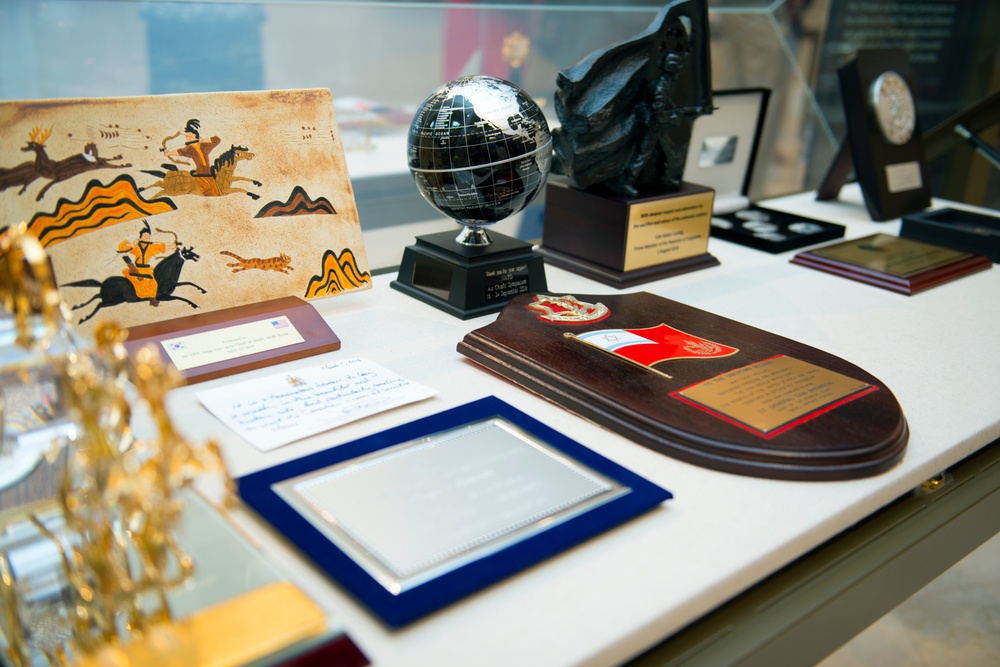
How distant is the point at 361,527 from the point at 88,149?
0.54m

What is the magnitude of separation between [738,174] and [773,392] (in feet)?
3.15

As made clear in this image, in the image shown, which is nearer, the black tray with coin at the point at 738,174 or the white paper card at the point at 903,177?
the black tray with coin at the point at 738,174

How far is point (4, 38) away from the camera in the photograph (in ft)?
3.97

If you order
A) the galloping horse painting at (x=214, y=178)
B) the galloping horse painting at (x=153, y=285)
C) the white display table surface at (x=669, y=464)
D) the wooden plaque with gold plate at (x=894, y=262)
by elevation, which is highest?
the galloping horse painting at (x=214, y=178)

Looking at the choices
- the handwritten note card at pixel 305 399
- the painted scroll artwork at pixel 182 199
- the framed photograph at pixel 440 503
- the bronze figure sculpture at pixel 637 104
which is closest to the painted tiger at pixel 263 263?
the painted scroll artwork at pixel 182 199

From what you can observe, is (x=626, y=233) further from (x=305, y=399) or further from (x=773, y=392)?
(x=305, y=399)

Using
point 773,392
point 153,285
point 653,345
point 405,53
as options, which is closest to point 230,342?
point 153,285

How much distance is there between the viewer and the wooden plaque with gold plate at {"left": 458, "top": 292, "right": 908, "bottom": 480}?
75 cm

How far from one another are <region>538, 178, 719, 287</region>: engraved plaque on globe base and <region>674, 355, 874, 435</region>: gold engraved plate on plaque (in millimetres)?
370

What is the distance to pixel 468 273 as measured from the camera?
109cm

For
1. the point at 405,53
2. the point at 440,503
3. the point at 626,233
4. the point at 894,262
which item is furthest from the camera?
the point at 405,53

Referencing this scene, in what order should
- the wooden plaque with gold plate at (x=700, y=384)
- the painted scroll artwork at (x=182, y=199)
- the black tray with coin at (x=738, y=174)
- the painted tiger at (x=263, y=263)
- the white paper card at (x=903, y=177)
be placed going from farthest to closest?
1. the white paper card at (x=903, y=177)
2. the black tray with coin at (x=738, y=174)
3. the painted tiger at (x=263, y=263)
4. the painted scroll artwork at (x=182, y=199)
5. the wooden plaque with gold plate at (x=700, y=384)

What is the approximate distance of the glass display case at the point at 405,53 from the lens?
1.30m

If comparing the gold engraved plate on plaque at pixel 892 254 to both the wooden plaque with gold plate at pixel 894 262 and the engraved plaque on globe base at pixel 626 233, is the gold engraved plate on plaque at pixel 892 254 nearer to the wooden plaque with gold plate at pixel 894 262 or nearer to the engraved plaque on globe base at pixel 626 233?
the wooden plaque with gold plate at pixel 894 262
